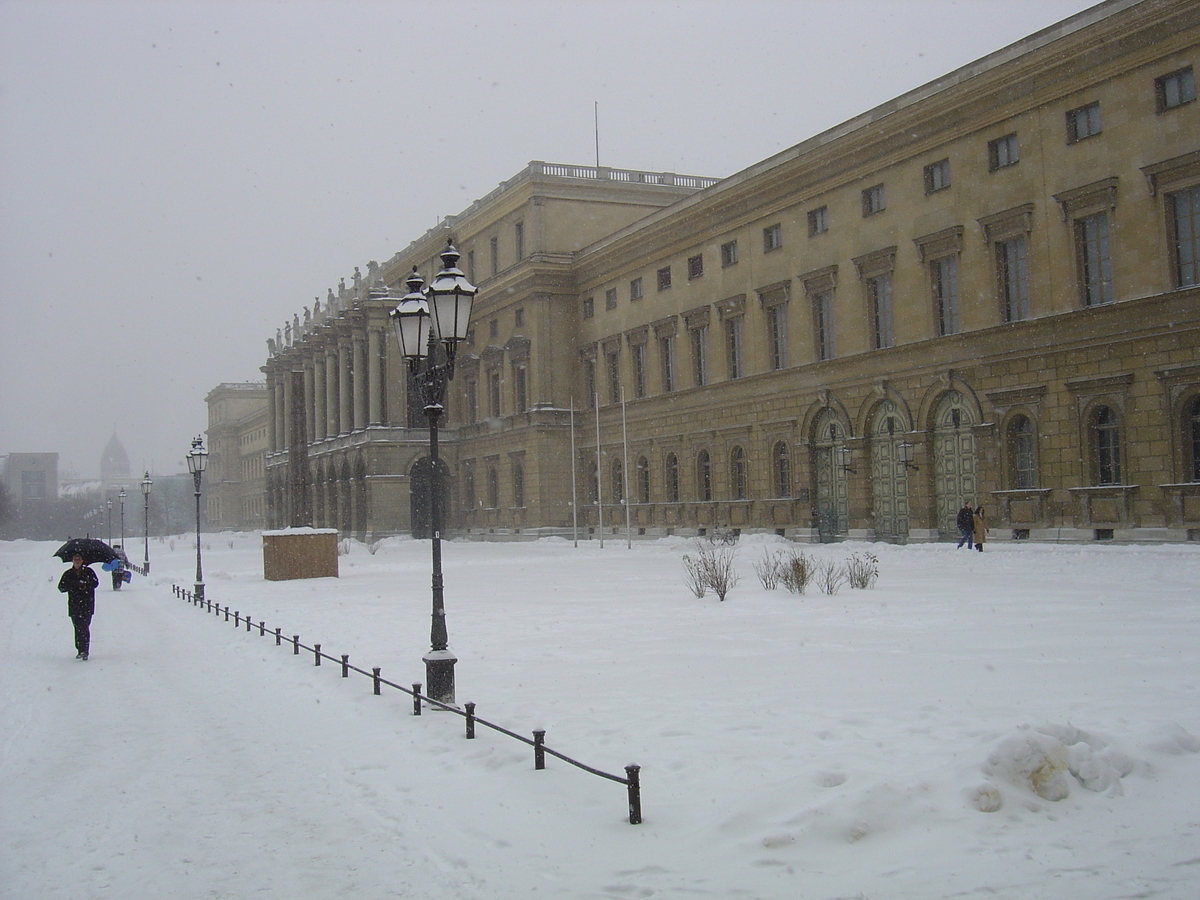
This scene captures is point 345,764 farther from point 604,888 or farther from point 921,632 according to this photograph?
point 921,632

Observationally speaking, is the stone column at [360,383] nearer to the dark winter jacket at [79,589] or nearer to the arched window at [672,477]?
the arched window at [672,477]

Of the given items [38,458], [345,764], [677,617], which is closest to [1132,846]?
[345,764]

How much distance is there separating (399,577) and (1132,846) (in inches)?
1182

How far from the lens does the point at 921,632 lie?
1481 cm

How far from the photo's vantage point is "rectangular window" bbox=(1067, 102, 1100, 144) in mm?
30328

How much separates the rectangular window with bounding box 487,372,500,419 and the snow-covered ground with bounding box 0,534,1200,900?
160ft

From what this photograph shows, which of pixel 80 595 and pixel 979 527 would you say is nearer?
pixel 80 595

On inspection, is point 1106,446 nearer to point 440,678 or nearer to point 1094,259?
point 1094,259

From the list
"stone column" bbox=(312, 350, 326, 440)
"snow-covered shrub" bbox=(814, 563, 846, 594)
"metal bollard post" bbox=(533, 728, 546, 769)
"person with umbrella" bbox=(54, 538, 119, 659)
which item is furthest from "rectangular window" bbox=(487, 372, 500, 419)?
"metal bollard post" bbox=(533, 728, 546, 769)

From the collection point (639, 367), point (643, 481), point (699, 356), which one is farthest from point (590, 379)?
point (699, 356)

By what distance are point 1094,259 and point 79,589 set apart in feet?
88.5

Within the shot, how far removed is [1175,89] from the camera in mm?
28281

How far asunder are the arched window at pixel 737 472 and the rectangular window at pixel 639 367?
852 centimetres

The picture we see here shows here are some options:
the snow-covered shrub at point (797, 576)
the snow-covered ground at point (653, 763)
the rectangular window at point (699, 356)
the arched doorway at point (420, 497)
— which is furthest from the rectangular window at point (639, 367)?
the snow-covered ground at point (653, 763)
